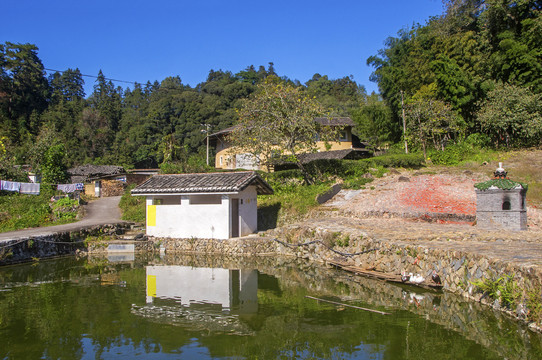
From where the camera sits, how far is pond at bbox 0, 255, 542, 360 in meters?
8.45

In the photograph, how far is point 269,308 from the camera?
11461 mm

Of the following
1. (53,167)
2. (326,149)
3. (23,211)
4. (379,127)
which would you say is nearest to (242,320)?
(23,211)

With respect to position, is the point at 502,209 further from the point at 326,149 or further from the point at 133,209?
the point at 326,149

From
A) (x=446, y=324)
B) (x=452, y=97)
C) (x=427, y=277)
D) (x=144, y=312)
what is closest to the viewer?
(x=446, y=324)

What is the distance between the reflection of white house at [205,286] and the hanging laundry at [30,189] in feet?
63.3

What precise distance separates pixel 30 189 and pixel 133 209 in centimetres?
965

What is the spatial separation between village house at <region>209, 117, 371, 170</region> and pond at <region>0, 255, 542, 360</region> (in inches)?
843

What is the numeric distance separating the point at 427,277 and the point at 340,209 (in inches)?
442

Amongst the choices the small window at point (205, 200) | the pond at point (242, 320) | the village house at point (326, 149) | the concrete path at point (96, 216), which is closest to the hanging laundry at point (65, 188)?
the concrete path at point (96, 216)

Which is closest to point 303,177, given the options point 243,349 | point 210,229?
point 210,229

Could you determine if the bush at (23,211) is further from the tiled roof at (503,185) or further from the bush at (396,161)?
the tiled roof at (503,185)

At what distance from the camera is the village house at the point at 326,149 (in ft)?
120

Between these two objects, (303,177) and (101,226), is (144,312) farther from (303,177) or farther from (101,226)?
(303,177)

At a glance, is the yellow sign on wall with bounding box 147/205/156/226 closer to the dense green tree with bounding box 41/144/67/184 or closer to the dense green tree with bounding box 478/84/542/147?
the dense green tree with bounding box 41/144/67/184
